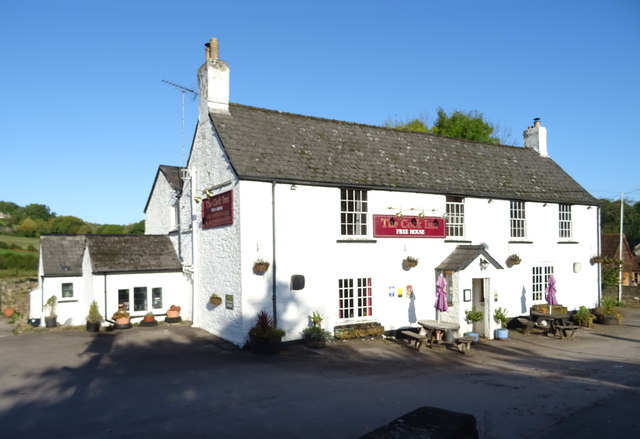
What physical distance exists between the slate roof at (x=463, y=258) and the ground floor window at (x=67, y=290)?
624 inches

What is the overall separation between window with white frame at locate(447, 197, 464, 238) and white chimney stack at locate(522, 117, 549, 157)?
9.53 metres

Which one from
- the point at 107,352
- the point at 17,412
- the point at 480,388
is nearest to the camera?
the point at 17,412

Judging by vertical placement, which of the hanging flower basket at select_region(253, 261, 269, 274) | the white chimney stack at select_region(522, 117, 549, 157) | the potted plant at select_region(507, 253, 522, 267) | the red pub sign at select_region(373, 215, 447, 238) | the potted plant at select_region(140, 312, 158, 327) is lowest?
the potted plant at select_region(140, 312, 158, 327)

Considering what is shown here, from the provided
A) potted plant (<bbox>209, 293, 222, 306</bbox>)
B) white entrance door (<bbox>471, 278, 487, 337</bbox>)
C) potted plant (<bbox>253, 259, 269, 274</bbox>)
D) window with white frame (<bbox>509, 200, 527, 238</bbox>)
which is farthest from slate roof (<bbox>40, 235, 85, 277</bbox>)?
window with white frame (<bbox>509, 200, 527, 238</bbox>)

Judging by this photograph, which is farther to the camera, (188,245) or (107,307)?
(188,245)

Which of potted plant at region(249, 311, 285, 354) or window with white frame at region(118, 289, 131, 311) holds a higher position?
window with white frame at region(118, 289, 131, 311)

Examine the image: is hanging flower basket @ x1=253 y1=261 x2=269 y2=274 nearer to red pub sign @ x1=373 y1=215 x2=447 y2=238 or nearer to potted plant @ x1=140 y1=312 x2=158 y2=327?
red pub sign @ x1=373 y1=215 x2=447 y2=238

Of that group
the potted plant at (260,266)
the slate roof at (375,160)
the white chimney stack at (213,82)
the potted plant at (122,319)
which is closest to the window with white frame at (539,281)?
the slate roof at (375,160)

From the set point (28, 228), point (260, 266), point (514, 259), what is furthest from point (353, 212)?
point (28, 228)

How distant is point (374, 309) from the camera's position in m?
18.0

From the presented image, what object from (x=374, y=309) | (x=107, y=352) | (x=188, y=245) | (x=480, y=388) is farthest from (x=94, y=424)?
(x=188, y=245)

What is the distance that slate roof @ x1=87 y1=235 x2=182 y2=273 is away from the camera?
19.9 meters

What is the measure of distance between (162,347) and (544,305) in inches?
645

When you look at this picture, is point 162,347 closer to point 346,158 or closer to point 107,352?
point 107,352
